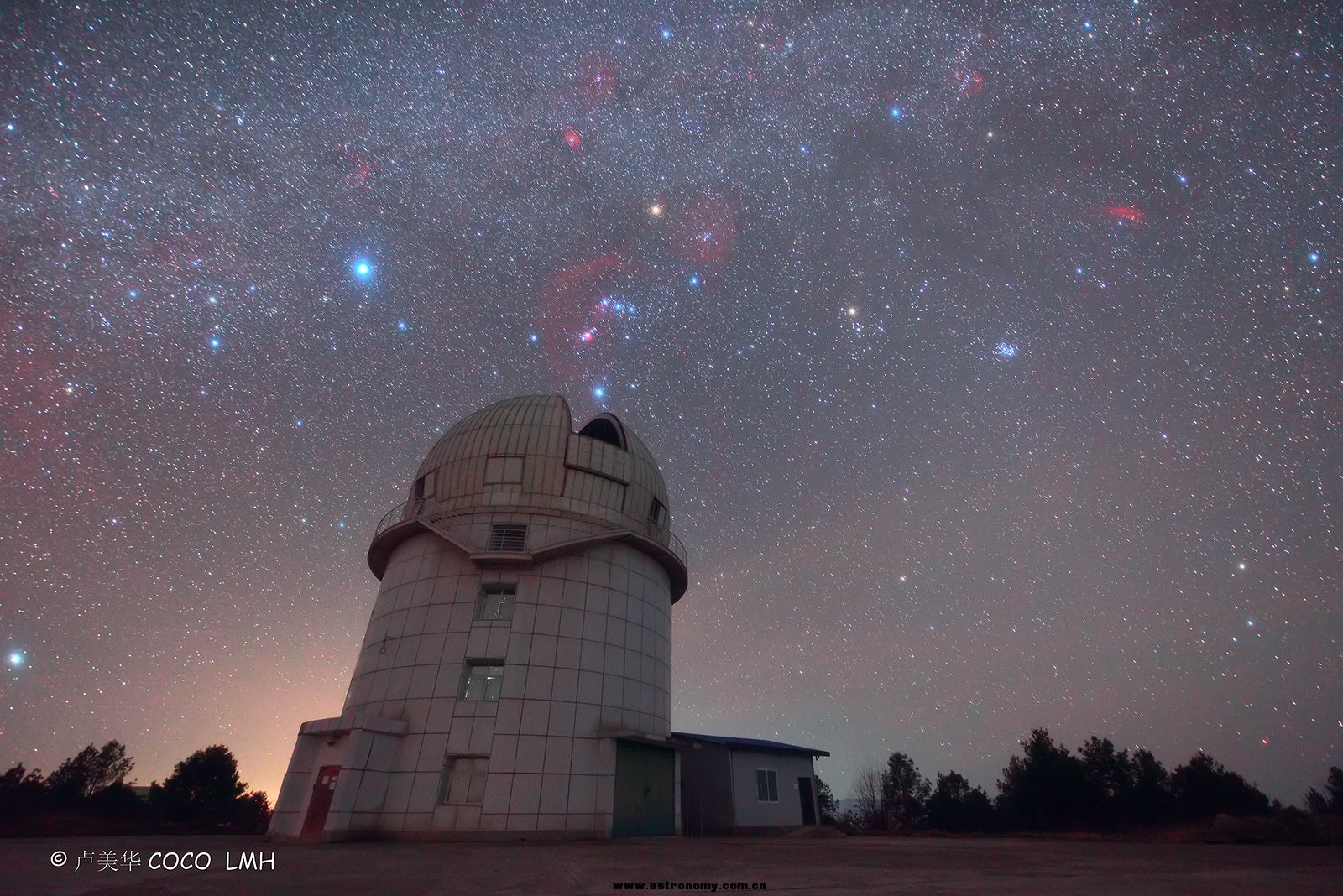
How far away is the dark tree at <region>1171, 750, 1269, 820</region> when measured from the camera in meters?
41.1

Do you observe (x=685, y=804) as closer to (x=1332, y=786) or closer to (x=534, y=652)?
(x=534, y=652)

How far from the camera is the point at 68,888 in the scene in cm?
859

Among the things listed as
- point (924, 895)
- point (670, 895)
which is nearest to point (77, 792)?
point (670, 895)

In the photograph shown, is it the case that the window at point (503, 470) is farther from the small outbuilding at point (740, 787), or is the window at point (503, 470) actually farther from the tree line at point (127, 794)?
the tree line at point (127, 794)

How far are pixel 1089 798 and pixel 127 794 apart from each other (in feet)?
241

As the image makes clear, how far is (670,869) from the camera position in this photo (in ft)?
38.7

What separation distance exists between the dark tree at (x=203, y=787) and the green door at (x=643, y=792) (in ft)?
133

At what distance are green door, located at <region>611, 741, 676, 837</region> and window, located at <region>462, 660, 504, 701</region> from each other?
5033mm

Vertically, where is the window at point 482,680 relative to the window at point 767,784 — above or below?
above

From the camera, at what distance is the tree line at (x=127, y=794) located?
3784cm

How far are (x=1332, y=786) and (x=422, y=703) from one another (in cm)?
5643

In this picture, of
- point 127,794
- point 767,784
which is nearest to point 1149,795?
point 767,784

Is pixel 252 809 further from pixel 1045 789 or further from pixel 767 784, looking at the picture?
pixel 1045 789

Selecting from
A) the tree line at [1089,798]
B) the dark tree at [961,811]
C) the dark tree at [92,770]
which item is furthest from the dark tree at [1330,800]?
the dark tree at [92,770]
